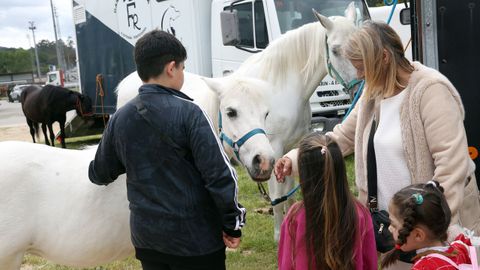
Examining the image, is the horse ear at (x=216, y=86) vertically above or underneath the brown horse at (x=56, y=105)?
above

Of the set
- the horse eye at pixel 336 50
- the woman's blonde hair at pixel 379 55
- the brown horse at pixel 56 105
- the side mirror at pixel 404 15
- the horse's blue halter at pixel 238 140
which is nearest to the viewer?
the woman's blonde hair at pixel 379 55

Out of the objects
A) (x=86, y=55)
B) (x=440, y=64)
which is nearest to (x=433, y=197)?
(x=440, y=64)

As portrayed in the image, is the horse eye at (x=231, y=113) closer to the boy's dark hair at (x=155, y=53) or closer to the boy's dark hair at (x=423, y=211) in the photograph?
the boy's dark hair at (x=155, y=53)

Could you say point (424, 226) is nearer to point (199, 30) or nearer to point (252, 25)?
point (252, 25)

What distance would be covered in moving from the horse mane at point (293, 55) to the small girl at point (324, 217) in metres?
2.45

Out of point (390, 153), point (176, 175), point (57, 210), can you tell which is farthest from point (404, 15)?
point (57, 210)

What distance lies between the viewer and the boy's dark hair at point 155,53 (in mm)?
1919

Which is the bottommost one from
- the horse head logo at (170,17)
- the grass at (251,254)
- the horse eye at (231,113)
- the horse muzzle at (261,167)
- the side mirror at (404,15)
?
the grass at (251,254)

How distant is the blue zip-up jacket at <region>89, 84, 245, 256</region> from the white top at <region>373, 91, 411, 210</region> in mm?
744

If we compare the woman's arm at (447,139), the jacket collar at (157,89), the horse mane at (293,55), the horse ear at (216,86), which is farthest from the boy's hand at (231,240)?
the horse mane at (293,55)

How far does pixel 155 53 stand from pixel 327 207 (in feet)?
3.02

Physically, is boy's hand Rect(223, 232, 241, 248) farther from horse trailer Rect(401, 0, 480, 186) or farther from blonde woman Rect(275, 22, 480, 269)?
horse trailer Rect(401, 0, 480, 186)

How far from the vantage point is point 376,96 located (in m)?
2.25

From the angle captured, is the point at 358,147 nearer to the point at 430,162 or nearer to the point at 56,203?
the point at 430,162
